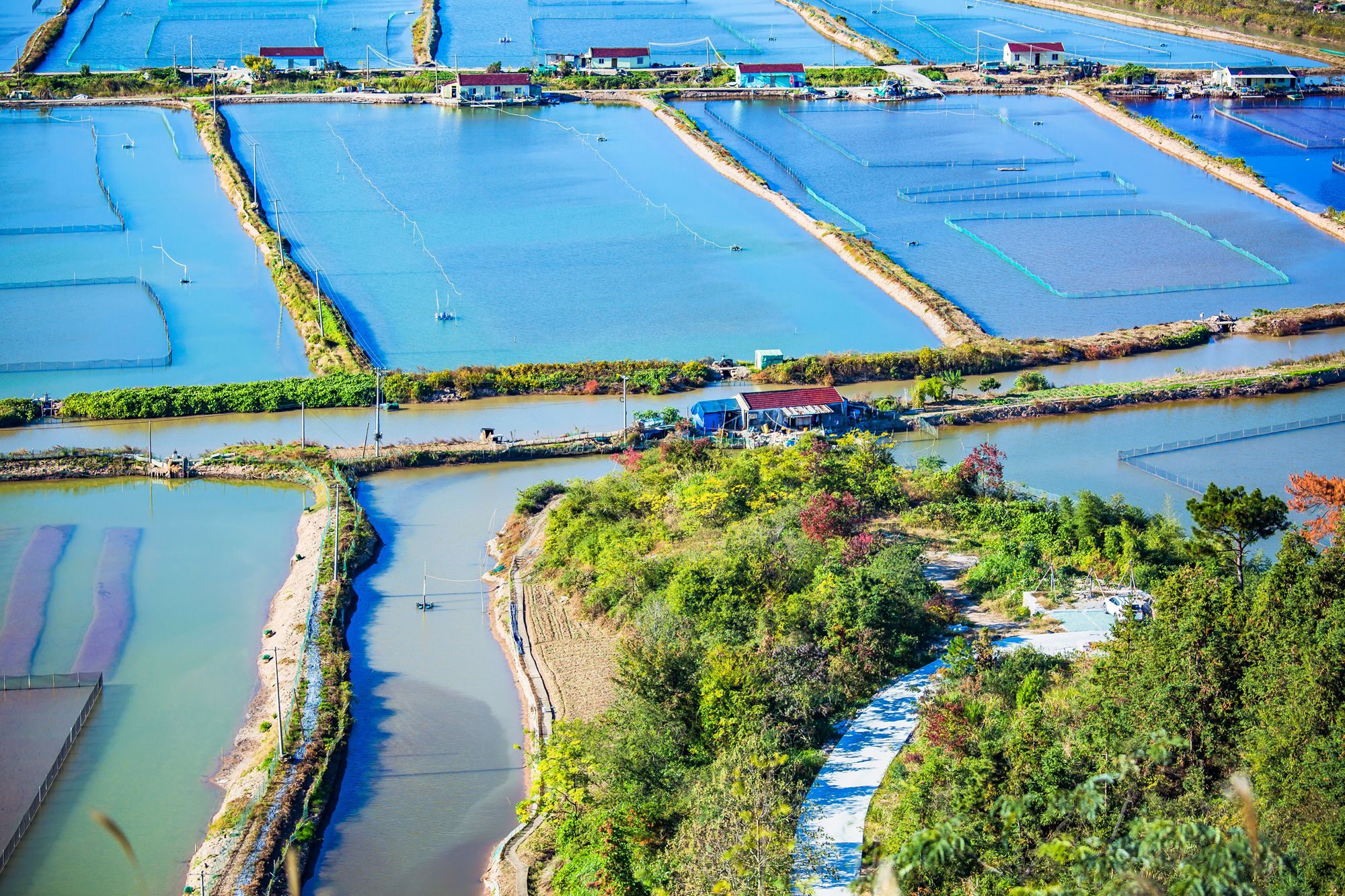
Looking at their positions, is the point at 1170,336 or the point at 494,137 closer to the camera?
the point at 1170,336

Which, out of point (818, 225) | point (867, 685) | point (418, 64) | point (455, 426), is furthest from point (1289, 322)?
point (418, 64)

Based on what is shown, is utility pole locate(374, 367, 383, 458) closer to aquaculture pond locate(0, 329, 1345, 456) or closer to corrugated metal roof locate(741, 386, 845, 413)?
aquaculture pond locate(0, 329, 1345, 456)

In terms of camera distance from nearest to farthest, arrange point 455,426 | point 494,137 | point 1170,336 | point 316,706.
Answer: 1. point 316,706
2. point 455,426
3. point 1170,336
4. point 494,137

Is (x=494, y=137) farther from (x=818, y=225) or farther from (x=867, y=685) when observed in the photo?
(x=867, y=685)

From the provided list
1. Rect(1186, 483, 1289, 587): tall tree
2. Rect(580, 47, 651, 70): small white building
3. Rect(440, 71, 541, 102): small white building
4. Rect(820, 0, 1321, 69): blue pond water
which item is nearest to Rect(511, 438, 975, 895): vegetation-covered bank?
Rect(1186, 483, 1289, 587): tall tree

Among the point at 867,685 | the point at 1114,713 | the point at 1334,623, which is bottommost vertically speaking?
the point at 867,685
